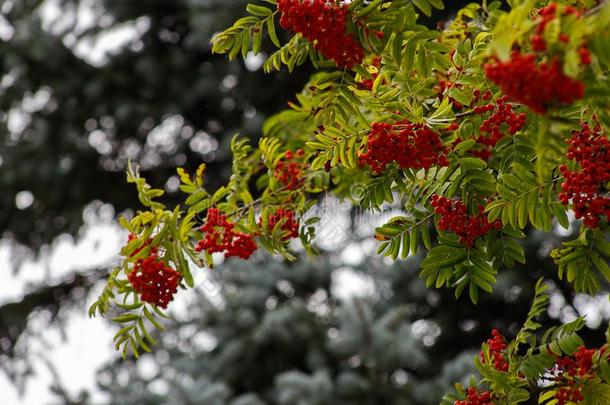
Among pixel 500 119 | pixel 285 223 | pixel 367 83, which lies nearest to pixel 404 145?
pixel 500 119

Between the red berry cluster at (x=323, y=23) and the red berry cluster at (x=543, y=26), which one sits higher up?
the red berry cluster at (x=543, y=26)

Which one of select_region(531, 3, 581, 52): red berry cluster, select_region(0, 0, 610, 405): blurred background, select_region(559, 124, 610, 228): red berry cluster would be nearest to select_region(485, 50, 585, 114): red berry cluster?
select_region(531, 3, 581, 52): red berry cluster

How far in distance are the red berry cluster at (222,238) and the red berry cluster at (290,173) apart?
5.9 inches

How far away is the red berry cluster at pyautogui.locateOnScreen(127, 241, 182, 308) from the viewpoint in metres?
1.21

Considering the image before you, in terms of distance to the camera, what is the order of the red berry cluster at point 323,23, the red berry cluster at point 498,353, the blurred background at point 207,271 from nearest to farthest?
1. the red berry cluster at point 323,23
2. the red berry cluster at point 498,353
3. the blurred background at point 207,271

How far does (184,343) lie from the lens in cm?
352

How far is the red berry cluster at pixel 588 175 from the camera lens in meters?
0.97

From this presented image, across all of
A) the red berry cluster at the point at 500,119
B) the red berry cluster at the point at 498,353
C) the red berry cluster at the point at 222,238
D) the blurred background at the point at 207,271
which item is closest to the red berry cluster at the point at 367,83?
the red berry cluster at the point at 500,119

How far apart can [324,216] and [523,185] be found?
0.47 metres

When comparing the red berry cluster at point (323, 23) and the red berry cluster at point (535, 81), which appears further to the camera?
the red berry cluster at point (323, 23)

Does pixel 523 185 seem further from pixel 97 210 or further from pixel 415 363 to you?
pixel 97 210

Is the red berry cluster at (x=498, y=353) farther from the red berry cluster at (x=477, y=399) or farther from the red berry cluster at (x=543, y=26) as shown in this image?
the red berry cluster at (x=543, y=26)

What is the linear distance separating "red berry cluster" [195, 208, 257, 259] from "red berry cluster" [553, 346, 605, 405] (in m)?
0.49

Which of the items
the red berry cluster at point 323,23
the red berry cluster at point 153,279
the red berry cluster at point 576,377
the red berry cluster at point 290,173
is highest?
the red berry cluster at point 323,23
